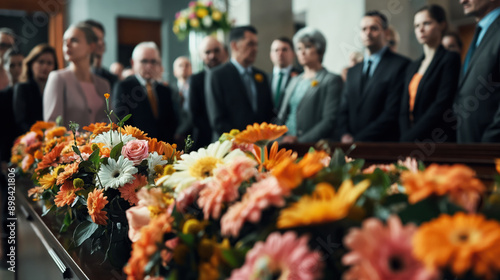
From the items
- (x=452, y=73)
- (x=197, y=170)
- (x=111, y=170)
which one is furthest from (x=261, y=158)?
(x=452, y=73)

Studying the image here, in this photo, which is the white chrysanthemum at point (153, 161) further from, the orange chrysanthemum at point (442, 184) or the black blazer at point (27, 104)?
the black blazer at point (27, 104)

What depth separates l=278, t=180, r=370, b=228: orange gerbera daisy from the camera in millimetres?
470

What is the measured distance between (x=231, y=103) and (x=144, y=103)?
0.61 meters

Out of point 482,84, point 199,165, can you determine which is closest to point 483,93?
point 482,84

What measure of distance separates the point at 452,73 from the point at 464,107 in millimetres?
428

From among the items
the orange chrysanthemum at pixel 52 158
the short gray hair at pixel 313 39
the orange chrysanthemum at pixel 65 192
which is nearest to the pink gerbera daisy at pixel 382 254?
the orange chrysanthemum at pixel 65 192

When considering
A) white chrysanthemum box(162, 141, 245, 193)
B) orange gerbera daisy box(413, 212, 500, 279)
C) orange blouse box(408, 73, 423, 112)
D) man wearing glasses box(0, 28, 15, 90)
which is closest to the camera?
orange gerbera daisy box(413, 212, 500, 279)

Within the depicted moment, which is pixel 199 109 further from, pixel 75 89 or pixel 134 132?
pixel 134 132

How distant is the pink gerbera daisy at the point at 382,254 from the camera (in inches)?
16.2

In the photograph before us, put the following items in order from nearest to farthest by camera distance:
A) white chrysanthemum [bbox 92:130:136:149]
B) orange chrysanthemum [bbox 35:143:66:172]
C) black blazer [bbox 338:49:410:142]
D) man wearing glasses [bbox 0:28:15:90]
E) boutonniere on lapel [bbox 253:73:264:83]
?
white chrysanthemum [bbox 92:130:136:149], orange chrysanthemum [bbox 35:143:66:172], black blazer [bbox 338:49:410:142], boutonniere on lapel [bbox 253:73:264:83], man wearing glasses [bbox 0:28:15:90]

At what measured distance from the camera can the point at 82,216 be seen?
1.30 m

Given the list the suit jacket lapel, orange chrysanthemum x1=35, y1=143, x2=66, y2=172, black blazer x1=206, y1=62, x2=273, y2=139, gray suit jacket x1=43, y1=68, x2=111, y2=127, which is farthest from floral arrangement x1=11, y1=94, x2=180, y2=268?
black blazer x1=206, y1=62, x2=273, y2=139

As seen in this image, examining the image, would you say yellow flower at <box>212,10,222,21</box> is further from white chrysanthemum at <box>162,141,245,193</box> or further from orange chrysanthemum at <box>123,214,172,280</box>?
orange chrysanthemum at <box>123,214,172,280</box>

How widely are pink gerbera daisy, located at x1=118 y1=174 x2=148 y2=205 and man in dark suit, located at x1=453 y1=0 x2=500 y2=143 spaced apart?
1922 millimetres
